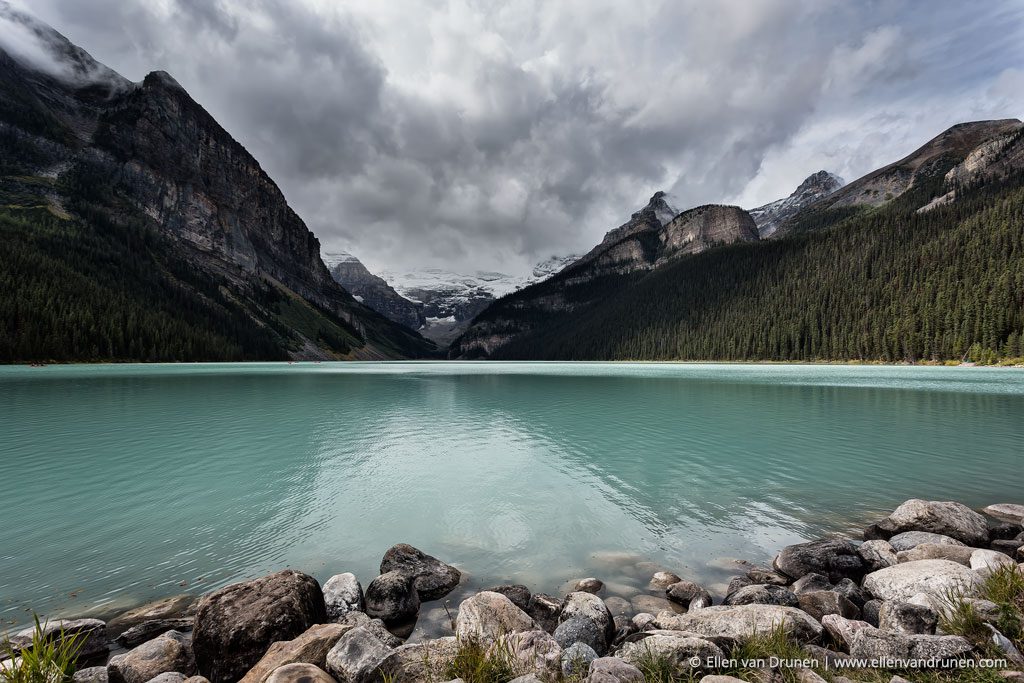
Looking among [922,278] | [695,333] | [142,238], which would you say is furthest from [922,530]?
[142,238]

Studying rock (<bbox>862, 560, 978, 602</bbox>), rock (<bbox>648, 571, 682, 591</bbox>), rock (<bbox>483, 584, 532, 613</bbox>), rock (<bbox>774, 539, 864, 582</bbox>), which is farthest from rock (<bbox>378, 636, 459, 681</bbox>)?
rock (<bbox>774, 539, 864, 582</bbox>)

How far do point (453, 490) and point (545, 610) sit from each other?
9177 mm

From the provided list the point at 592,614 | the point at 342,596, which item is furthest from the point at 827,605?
the point at 342,596

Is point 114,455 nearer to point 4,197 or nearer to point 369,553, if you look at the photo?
point 369,553

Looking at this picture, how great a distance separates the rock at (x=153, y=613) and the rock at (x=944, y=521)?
637 inches

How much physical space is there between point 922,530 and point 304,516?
17.7m

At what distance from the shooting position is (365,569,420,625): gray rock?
8.05m

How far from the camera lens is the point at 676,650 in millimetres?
5410

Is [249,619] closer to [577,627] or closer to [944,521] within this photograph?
[577,627]

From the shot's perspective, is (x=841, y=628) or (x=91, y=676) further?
(x=841, y=628)

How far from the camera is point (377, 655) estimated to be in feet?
18.1

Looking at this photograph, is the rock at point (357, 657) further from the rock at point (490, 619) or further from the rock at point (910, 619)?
the rock at point (910, 619)

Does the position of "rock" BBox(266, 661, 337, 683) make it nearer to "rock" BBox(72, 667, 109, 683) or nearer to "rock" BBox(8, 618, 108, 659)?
"rock" BBox(72, 667, 109, 683)

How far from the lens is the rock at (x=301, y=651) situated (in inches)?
224
